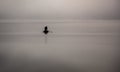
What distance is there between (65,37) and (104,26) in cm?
43

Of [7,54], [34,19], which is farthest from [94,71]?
[7,54]

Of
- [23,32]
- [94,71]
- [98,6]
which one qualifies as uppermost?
[98,6]

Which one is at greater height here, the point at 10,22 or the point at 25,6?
the point at 25,6

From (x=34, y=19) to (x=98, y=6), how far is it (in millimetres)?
702

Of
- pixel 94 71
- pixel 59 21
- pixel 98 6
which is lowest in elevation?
pixel 94 71

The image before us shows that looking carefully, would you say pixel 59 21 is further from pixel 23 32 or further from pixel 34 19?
pixel 23 32

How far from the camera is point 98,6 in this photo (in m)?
1.54

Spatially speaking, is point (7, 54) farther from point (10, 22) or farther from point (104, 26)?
point (104, 26)

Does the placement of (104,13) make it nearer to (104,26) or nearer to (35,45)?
(104,26)

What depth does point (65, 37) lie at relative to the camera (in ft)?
5.11

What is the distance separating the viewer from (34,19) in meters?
1.58

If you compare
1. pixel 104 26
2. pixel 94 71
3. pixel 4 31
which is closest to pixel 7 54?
pixel 4 31

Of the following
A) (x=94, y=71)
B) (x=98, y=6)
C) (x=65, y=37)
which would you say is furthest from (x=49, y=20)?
(x=94, y=71)

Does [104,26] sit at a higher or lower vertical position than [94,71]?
higher
